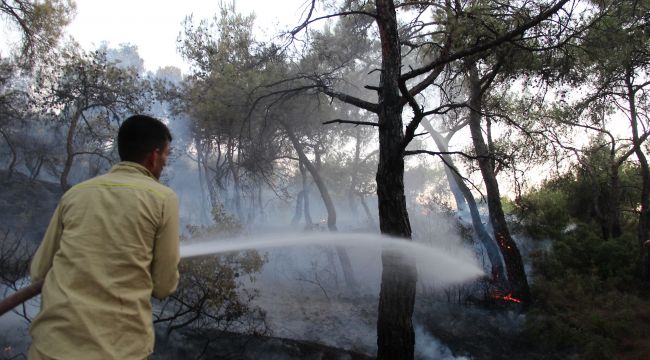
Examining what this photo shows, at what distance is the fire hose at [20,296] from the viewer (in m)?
2.01

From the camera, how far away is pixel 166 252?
2.02 m

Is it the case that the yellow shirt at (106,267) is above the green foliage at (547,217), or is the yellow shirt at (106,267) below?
below

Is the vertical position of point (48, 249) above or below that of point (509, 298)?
above

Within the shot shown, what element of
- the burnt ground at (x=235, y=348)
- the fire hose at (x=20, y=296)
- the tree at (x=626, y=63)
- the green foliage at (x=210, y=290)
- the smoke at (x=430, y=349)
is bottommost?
the smoke at (x=430, y=349)

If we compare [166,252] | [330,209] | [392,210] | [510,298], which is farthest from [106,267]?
[330,209]

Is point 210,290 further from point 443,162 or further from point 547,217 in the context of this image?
point 547,217

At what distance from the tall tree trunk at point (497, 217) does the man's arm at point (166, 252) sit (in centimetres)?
964

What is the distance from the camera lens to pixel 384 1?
6391 millimetres

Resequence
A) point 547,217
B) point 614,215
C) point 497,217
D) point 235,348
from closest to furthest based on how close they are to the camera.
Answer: point 235,348 → point 497,217 → point 614,215 → point 547,217

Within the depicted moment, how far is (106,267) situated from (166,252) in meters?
0.26

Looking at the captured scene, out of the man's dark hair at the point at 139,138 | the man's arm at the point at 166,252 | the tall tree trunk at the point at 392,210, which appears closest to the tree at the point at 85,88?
the tall tree trunk at the point at 392,210

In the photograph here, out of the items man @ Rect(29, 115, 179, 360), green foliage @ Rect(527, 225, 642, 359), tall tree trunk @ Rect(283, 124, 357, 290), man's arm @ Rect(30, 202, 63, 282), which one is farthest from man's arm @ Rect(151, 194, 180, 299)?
tall tree trunk @ Rect(283, 124, 357, 290)

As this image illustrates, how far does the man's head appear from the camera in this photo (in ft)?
7.40

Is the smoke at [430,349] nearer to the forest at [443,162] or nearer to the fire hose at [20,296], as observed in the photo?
the forest at [443,162]
